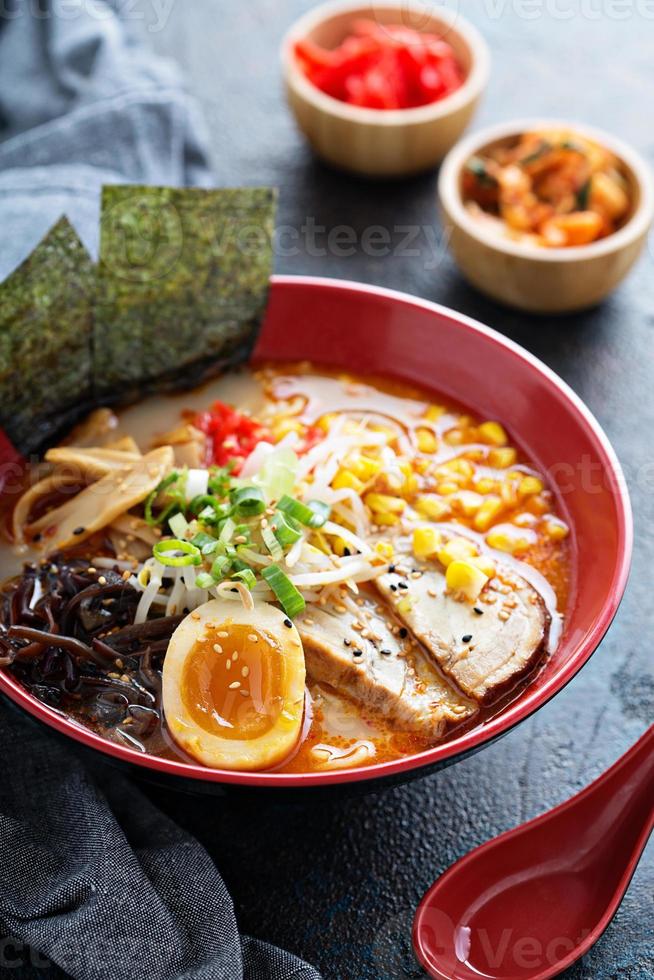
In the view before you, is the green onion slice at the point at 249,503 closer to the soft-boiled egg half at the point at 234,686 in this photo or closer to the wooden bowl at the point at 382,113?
the soft-boiled egg half at the point at 234,686

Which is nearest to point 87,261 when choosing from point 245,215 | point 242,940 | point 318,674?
point 245,215

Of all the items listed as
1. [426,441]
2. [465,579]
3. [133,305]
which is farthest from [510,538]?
[133,305]

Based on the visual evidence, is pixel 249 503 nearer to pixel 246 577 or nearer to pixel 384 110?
pixel 246 577

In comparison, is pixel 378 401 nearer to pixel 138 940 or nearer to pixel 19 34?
pixel 138 940

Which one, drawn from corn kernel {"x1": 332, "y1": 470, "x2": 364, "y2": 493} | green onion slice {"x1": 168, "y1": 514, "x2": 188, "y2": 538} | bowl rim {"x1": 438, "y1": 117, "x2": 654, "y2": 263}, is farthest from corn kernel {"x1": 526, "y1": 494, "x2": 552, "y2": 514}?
green onion slice {"x1": 168, "y1": 514, "x2": 188, "y2": 538}

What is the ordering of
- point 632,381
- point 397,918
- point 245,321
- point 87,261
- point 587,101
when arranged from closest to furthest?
1. point 397,918
2. point 87,261
3. point 245,321
4. point 632,381
5. point 587,101

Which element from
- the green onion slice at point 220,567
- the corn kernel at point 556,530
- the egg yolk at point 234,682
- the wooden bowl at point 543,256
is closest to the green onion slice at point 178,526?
the green onion slice at point 220,567
